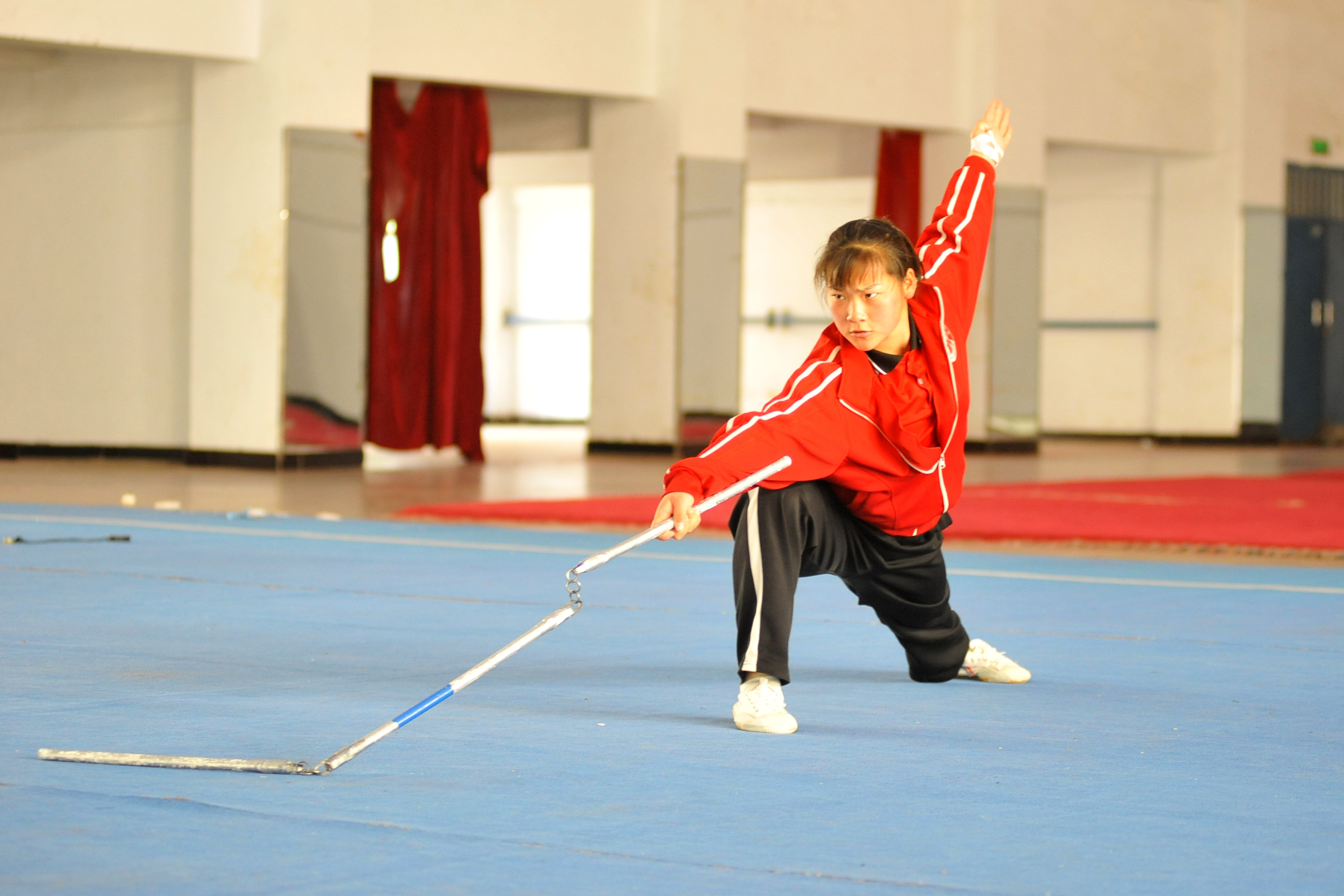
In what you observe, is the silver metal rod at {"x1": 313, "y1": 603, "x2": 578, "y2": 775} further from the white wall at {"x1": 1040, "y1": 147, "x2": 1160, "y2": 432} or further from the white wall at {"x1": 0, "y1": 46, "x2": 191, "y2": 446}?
the white wall at {"x1": 1040, "y1": 147, "x2": 1160, "y2": 432}

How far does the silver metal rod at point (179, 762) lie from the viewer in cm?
222

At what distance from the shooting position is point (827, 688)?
305 centimetres

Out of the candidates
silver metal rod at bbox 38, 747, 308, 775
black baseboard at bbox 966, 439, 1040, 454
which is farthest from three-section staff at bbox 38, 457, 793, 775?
black baseboard at bbox 966, 439, 1040, 454

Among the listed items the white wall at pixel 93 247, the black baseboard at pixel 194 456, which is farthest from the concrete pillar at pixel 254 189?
the white wall at pixel 93 247

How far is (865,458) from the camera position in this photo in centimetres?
283

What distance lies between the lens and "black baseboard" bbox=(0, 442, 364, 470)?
9375mm

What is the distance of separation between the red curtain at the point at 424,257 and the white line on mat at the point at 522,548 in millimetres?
4428

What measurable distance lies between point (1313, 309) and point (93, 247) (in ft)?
32.5

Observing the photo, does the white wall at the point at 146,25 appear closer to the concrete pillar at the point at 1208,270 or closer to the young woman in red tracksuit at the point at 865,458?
the young woman in red tracksuit at the point at 865,458

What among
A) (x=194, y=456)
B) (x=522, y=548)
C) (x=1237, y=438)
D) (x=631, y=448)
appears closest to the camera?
(x=522, y=548)

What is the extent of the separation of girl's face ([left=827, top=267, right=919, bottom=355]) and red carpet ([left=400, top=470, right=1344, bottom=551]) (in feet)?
10.0

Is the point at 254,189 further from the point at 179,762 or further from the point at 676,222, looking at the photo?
the point at 179,762

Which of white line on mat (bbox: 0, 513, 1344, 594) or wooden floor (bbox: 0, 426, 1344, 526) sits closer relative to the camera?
white line on mat (bbox: 0, 513, 1344, 594)

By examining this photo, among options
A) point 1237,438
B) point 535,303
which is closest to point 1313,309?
point 1237,438
